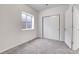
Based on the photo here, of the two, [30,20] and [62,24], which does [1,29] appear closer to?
[30,20]

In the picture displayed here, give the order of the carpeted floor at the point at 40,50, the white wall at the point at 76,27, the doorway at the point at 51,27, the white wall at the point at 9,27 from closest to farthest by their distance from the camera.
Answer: the white wall at the point at 9,27 → the carpeted floor at the point at 40,50 → the white wall at the point at 76,27 → the doorway at the point at 51,27

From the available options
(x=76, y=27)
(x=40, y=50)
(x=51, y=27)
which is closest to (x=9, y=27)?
(x=40, y=50)

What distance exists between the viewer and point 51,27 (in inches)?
212

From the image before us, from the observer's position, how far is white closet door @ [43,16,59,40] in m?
5.11

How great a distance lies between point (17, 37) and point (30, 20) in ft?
6.27

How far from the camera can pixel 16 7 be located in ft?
10.8

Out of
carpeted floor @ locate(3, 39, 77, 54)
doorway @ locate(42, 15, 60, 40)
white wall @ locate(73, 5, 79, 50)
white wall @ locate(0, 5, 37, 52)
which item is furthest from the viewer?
doorway @ locate(42, 15, 60, 40)

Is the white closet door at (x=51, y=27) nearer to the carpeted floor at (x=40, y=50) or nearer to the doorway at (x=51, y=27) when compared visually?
the doorway at (x=51, y=27)

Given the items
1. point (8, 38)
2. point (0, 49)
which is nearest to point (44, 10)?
point (8, 38)

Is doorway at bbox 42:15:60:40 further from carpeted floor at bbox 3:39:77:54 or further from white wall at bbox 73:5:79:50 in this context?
white wall at bbox 73:5:79:50

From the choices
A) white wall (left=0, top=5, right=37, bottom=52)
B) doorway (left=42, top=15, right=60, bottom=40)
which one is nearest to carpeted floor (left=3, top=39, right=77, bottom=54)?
white wall (left=0, top=5, right=37, bottom=52)

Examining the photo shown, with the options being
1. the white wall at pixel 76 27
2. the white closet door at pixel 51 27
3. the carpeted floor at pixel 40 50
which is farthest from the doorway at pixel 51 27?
the white wall at pixel 76 27

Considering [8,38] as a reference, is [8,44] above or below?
below

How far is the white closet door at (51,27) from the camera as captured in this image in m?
5.11
